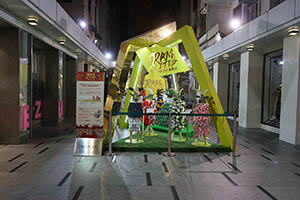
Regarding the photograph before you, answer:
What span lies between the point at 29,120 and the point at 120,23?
25416 mm

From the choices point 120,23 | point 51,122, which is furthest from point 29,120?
point 120,23

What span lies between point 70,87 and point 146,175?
926 centimetres

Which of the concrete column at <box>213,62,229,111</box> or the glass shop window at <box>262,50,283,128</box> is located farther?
the concrete column at <box>213,62,229,111</box>

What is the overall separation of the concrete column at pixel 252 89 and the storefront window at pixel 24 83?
8148mm

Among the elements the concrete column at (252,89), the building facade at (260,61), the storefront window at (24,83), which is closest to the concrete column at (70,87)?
the storefront window at (24,83)

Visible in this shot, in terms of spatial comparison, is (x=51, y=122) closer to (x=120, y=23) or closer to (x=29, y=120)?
(x=29, y=120)

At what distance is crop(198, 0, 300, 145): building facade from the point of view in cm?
661

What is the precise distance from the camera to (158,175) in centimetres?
388

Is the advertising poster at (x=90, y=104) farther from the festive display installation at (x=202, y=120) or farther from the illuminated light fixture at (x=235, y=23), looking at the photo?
the illuminated light fixture at (x=235, y=23)

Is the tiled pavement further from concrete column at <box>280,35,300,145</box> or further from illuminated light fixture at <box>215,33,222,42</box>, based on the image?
illuminated light fixture at <box>215,33,222,42</box>

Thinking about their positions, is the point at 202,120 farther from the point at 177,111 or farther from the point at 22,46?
the point at 22,46

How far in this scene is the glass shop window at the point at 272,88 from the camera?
353 inches

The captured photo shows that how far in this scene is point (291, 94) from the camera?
6.81 metres

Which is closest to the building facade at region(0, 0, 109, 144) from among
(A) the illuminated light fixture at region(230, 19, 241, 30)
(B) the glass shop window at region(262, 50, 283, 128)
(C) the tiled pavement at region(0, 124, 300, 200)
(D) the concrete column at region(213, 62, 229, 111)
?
(C) the tiled pavement at region(0, 124, 300, 200)
